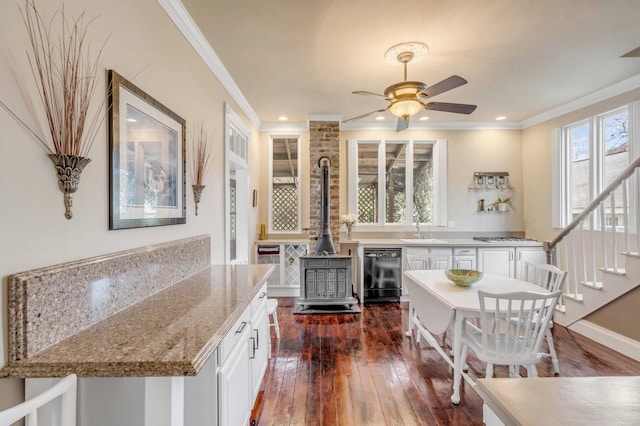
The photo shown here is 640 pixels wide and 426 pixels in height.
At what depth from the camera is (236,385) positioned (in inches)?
60.7

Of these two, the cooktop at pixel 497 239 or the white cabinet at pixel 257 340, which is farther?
the cooktop at pixel 497 239

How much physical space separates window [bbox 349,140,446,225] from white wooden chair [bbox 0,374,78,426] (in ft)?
14.8

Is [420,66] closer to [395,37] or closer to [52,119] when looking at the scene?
[395,37]

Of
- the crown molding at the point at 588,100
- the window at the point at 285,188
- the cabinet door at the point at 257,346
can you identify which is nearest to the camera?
the cabinet door at the point at 257,346

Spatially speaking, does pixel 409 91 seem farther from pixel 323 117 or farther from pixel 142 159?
pixel 323 117

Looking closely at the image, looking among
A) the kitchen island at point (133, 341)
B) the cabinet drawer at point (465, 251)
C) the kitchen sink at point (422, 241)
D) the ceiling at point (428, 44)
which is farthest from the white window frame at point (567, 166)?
the kitchen island at point (133, 341)

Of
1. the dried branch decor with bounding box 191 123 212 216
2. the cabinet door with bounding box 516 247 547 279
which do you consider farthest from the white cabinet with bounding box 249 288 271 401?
the cabinet door with bounding box 516 247 547 279

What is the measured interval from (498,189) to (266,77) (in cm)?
426

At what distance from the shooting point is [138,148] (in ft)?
5.30

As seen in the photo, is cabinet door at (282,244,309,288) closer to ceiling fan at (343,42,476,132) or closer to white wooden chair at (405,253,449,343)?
white wooden chair at (405,253,449,343)

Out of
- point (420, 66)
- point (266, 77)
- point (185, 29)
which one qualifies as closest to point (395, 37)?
point (420, 66)

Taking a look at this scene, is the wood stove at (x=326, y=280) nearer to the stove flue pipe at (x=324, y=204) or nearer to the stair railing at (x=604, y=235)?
the stove flue pipe at (x=324, y=204)

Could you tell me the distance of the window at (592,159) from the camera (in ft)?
11.8

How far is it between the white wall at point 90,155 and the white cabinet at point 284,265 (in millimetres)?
2455
